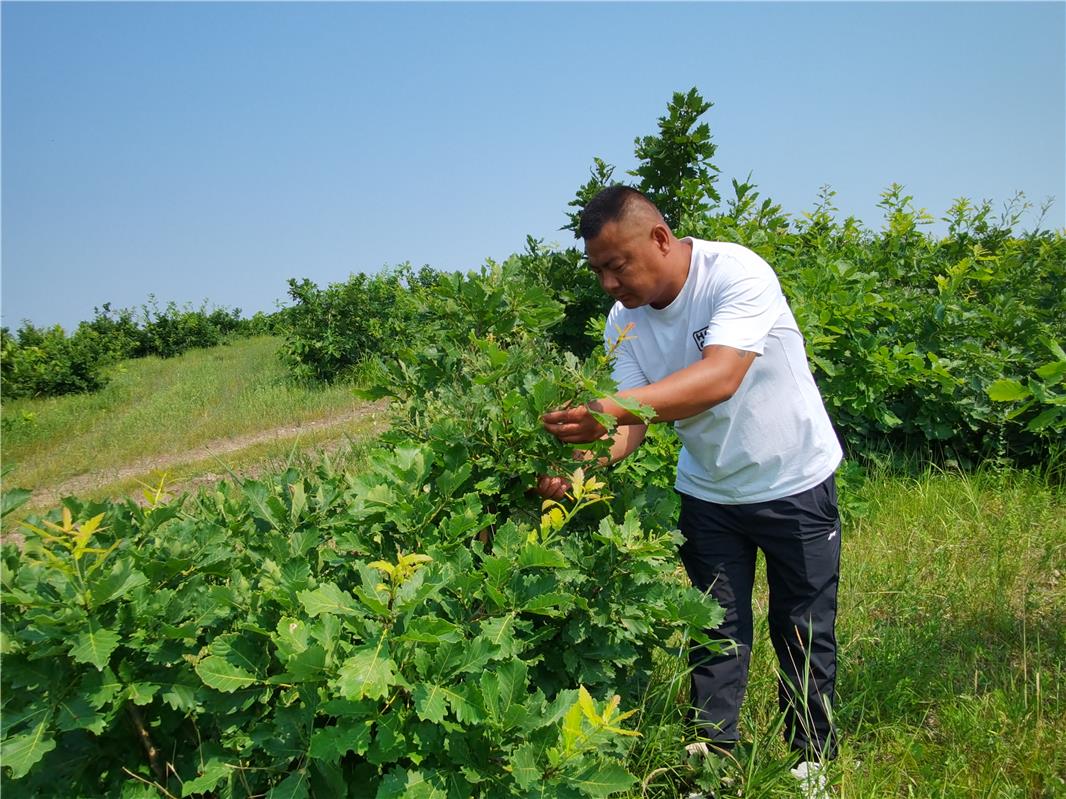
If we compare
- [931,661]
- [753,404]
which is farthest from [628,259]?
[931,661]

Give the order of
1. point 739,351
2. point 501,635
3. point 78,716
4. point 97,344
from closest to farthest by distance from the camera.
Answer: point 78,716 → point 501,635 → point 739,351 → point 97,344

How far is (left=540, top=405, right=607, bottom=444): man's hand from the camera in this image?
6.11 feet

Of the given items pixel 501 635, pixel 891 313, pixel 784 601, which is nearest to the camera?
pixel 501 635

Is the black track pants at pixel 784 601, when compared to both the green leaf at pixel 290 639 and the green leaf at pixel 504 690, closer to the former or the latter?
the green leaf at pixel 504 690

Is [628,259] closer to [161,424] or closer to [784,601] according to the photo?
[784,601]

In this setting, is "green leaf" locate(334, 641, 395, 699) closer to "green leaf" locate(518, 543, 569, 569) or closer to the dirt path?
"green leaf" locate(518, 543, 569, 569)

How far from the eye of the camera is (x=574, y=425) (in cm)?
186

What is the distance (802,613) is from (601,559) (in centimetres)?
108

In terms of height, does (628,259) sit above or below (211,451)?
above

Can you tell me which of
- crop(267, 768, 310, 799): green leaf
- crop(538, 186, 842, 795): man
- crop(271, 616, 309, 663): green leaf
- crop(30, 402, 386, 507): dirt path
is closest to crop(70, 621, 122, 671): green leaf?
crop(271, 616, 309, 663): green leaf

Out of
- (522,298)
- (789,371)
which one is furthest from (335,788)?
(789,371)

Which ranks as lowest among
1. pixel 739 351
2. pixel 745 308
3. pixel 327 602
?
pixel 327 602

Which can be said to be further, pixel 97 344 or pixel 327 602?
pixel 97 344

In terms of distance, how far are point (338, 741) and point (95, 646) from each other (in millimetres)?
518
